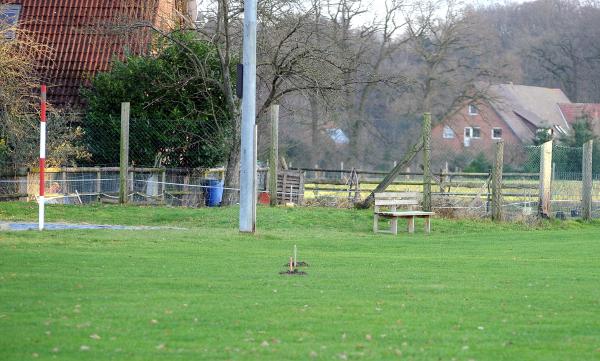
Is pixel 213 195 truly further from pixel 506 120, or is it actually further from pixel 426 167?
pixel 506 120

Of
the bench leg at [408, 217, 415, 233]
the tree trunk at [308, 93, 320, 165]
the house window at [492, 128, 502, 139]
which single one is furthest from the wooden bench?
→ the house window at [492, 128, 502, 139]

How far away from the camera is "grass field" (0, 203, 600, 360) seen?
8109mm

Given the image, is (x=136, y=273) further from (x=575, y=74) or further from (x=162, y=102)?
(x=575, y=74)

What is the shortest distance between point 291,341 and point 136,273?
4320 mm

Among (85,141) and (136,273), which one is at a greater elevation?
(85,141)

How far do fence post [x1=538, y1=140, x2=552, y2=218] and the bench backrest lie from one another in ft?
13.2

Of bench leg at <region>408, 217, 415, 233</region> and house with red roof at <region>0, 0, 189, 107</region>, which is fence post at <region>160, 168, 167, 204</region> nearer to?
house with red roof at <region>0, 0, 189, 107</region>

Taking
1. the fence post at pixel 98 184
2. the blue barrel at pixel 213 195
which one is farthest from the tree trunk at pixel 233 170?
the fence post at pixel 98 184

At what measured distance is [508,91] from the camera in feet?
252

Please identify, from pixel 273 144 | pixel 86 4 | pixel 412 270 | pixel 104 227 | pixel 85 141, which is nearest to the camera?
pixel 412 270

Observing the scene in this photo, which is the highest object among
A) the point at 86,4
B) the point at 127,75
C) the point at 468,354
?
the point at 86,4

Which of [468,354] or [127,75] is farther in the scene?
[127,75]

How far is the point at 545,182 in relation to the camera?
85.2 ft

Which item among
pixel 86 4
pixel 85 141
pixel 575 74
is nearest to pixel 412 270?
pixel 85 141
